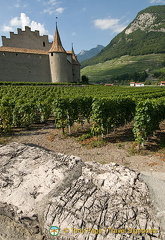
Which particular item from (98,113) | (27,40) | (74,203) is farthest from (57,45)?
(74,203)

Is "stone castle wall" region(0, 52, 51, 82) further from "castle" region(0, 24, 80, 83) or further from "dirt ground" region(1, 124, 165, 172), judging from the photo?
"dirt ground" region(1, 124, 165, 172)

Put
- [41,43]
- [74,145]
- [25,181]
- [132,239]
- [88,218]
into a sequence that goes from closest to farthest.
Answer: [132,239]
[88,218]
[25,181]
[74,145]
[41,43]

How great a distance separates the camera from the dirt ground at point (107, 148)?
7.16 m

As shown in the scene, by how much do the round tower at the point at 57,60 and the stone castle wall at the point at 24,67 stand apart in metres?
3.26

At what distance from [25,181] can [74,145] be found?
5.03 meters

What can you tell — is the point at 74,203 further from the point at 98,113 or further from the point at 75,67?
the point at 75,67

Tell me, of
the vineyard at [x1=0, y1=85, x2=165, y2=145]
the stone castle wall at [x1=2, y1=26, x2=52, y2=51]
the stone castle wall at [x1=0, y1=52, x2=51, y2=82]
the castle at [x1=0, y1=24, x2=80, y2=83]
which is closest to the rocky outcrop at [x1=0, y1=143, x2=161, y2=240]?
the vineyard at [x1=0, y1=85, x2=165, y2=145]

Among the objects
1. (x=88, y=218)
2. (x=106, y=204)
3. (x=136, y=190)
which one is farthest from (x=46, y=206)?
(x=136, y=190)

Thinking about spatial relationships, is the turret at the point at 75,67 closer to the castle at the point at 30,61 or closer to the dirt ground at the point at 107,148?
the castle at the point at 30,61

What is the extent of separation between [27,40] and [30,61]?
36.6ft

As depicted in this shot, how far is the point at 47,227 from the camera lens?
3.41 metres

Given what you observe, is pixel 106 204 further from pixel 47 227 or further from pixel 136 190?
pixel 47 227

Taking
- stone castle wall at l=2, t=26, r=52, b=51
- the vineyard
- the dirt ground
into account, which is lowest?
the dirt ground

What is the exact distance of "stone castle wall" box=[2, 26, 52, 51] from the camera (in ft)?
162
